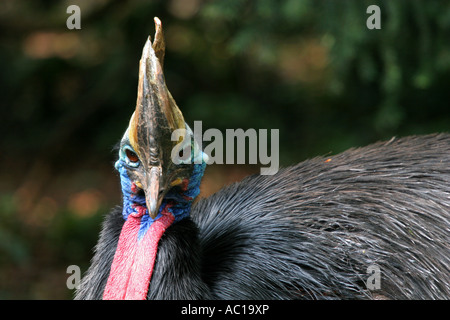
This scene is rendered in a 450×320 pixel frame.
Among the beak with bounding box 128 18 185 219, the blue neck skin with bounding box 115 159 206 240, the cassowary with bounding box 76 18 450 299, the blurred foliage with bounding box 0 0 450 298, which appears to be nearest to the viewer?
the beak with bounding box 128 18 185 219

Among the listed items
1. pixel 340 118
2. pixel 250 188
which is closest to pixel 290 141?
pixel 340 118

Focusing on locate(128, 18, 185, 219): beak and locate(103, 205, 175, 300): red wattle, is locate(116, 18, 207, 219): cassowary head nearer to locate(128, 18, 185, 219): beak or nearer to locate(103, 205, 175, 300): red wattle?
locate(128, 18, 185, 219): beak

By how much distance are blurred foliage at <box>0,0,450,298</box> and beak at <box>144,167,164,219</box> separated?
225 cm

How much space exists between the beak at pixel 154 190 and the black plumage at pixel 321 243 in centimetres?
26

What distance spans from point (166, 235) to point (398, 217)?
39.6 inches

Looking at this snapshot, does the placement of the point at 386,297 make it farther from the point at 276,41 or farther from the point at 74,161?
the point at 74,161

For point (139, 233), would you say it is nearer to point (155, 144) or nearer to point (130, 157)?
point (130, 157)

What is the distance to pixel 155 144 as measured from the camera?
102 inches

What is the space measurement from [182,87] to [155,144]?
499 centimetres

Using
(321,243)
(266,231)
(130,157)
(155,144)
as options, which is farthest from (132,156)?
(321,243)

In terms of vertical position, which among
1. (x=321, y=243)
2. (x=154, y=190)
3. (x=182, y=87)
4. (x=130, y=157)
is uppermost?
(x=182, y=87)

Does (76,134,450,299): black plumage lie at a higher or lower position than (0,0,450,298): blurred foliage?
lower

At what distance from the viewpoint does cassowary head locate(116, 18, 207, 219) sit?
2551mm

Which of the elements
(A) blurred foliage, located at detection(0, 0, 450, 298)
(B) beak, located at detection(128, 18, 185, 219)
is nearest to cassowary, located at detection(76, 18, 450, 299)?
(B) beak, located at detection(128, 18, 185, 219)
